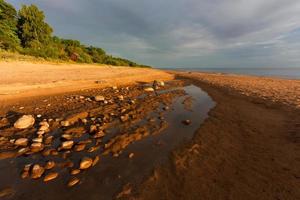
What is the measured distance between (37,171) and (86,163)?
3.08 ft

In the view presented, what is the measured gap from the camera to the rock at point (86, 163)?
10.5ft

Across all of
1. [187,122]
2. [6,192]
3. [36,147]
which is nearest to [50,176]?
[6,192]

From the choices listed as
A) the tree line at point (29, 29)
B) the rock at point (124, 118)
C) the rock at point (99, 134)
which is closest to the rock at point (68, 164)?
the rock at point (99, 134)

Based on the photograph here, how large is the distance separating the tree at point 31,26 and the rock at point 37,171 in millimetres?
34830

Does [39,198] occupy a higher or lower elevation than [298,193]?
lower

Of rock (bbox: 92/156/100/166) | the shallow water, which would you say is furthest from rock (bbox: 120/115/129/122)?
rock (bbox: 92/156/100/166)

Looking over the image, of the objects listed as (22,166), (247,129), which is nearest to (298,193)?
(247,129)

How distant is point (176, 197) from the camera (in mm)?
2492

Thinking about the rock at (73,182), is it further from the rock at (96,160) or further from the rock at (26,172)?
the rock at (26,172)

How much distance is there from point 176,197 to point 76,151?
105 inches

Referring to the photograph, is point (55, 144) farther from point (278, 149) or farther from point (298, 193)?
point (278, 149)

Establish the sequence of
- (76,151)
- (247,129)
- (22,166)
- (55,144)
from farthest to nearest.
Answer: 1. (247,129)
2. (55,144)
3. (76,151)
4. (22,166)

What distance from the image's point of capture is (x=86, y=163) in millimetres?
3252

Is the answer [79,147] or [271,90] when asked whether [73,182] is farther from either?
[271,90]
